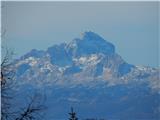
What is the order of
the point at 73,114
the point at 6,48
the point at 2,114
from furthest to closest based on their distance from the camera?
the point at 73,114 → the point at 6,48 → the point at 2,114

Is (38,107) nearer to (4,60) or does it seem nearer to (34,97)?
(34,97)

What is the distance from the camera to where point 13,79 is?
40.6 feet

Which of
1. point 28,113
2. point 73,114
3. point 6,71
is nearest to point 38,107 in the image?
point 28,113

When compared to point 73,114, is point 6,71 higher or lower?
higher

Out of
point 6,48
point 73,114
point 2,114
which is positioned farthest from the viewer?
point 73,114

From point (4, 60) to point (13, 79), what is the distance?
1.50ft

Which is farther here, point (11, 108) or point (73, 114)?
point (73, 114)

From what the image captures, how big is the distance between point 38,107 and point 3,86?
0.86 meters

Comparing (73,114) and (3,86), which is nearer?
(3,86)

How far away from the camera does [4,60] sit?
12359 millimetres

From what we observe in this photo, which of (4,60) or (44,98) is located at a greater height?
(4,60)

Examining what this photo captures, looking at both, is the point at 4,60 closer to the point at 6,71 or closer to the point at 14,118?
the point at 6,71

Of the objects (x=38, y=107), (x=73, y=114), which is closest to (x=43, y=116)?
(x=38, y=107)

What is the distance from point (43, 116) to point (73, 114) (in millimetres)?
6449
